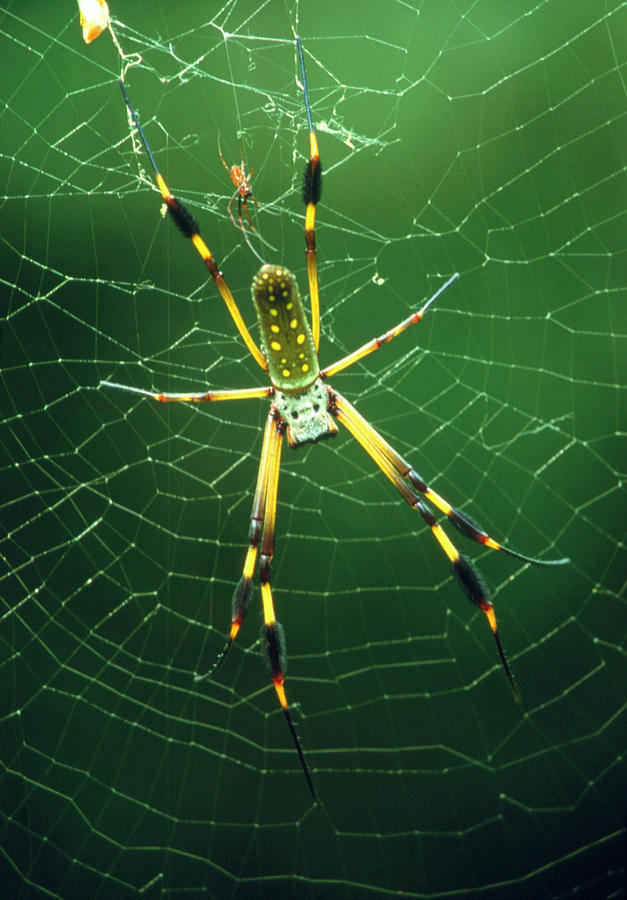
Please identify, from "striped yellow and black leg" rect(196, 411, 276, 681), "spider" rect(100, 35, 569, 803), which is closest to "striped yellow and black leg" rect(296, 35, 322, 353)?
"spider" rect(100, 35, 569, 803)

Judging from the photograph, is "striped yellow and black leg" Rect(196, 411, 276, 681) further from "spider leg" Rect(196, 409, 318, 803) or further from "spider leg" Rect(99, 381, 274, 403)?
"spider leg" Rect(99, 381, 274, 403)

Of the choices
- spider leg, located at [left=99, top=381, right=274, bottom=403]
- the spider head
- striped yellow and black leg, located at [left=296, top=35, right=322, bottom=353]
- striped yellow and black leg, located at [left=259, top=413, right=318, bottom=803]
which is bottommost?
striped yellow and black leg, located at [left=259, top=413, right=318, bottom=803]

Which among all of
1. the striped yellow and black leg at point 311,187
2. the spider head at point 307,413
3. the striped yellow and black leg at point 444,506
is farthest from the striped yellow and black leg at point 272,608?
the striped yellow and black leg at point 311,187

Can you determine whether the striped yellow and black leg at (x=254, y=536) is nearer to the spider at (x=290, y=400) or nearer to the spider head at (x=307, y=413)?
the spider at (x=290, y=400)

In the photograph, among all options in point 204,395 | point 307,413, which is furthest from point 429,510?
point 204,395

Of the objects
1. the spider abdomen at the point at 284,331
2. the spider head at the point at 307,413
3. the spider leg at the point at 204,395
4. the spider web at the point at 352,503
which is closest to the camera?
the spider abdomen at the point at 284,331

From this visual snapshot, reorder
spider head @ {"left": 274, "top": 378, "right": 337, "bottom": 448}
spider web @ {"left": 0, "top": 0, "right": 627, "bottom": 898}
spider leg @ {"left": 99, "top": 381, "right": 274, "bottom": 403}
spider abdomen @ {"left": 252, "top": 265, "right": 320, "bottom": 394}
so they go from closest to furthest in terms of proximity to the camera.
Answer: spider abdomen @ {"left": 252, "top": 265, "right": 320, "bottom": 394} → spider leg @ {"left": 99, "top": 381, "right": 274, "bottom": 403} → spider head @ {"left": 274, "top": 378, "right": 337, "bottom": 448} → spider web @ {"left": 0, "top": 0, "right": 627, "bottom": 898}

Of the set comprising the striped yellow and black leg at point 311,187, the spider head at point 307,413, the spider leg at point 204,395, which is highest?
the striped yellow and black leg at point 311,187

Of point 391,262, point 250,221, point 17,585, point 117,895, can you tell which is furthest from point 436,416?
point 117,895
